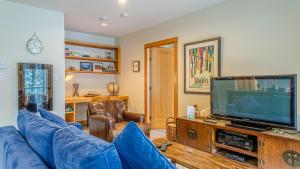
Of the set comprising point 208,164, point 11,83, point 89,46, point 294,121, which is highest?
point 89,46

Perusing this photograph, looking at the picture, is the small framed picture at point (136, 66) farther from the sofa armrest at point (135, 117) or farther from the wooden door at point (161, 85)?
the sofa armrest at point (135, 117)

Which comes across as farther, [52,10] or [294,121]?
[52,10]

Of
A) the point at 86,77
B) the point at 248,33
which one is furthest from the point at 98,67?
the point at 248,33

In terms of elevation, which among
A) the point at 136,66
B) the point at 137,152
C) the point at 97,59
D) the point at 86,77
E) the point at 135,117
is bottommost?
the point at 135,117

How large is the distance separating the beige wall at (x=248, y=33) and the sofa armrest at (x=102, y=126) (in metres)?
1.55

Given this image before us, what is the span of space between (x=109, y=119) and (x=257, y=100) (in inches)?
83.4

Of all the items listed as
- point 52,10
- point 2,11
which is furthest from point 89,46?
point 2,11

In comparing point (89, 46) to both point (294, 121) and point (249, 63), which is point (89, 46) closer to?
point (249, 63)

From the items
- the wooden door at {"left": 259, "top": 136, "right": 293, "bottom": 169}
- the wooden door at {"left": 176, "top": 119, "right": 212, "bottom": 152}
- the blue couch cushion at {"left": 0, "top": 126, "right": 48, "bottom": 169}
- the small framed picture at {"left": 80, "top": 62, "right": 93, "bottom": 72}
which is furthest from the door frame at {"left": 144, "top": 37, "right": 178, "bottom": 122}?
the blue couch cushion at {"left": 0, "top": 126, "right": 48, "bottom": 169}

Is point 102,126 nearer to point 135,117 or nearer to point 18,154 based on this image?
point 135,117

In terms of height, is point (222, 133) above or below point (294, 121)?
below

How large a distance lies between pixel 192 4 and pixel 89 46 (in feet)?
10.0

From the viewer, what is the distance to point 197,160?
1971 mm

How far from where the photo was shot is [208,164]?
187cm
